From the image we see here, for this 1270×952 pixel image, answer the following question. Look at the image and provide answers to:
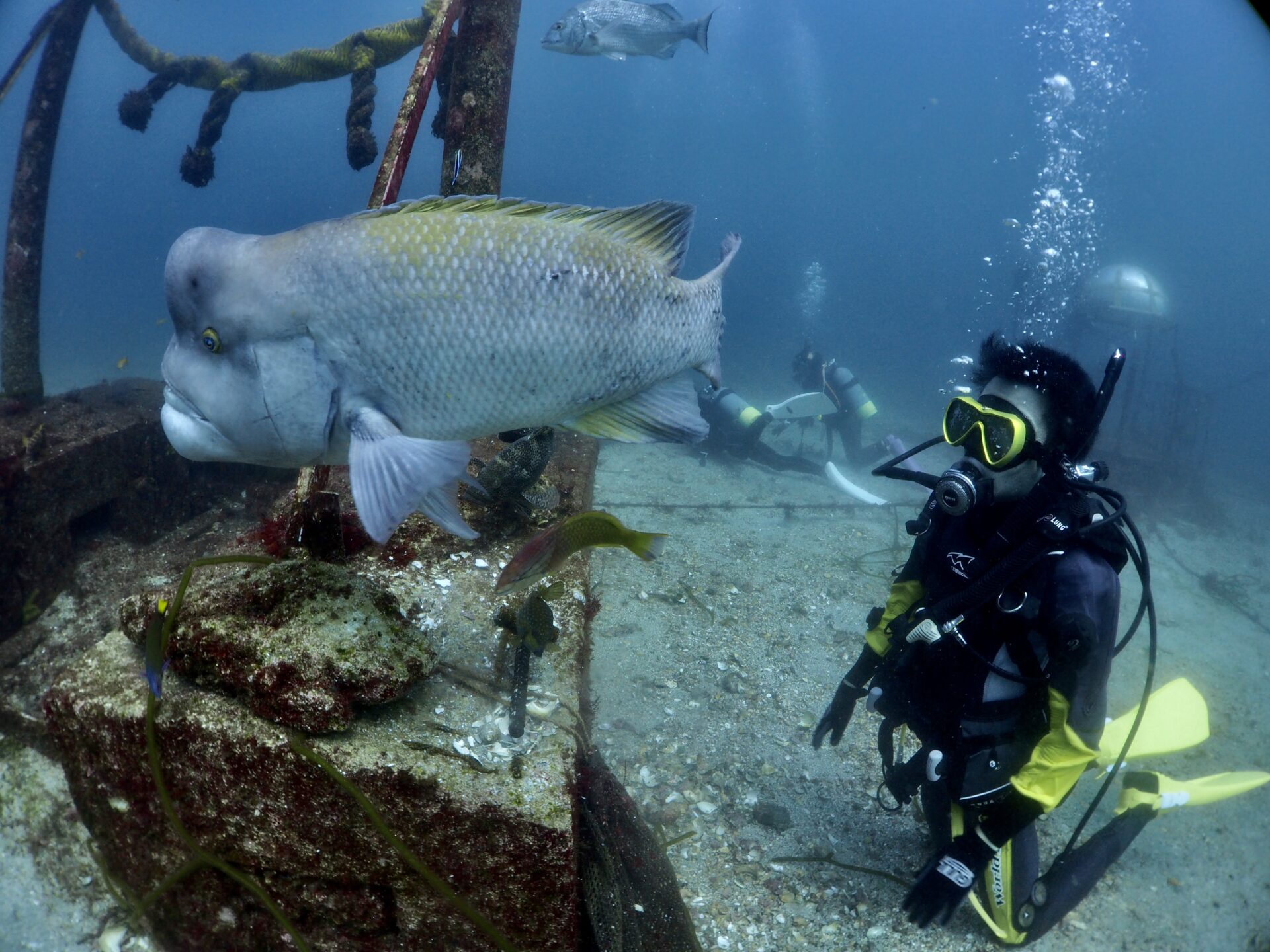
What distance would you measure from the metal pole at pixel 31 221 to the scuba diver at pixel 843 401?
37.8 feet

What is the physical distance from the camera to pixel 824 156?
12425 cm

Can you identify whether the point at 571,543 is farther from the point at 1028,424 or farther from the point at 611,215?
the point at 1028,424

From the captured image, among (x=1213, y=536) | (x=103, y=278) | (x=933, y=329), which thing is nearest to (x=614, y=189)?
(x=933, y=329)

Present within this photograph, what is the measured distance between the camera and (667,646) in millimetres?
5129

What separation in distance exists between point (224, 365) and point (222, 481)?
5.22 metres

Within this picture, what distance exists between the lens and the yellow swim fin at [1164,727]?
3771 millimetres

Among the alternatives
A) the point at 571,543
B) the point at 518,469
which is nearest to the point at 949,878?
the point at 571,543

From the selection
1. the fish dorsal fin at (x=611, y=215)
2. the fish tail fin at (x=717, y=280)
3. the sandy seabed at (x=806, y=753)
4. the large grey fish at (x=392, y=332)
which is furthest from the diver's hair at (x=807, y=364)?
the large grey fish at (x=392, y=332)

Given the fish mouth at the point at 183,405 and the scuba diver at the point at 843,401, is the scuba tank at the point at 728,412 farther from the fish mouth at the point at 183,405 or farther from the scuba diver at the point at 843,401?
the fish mouth at the point at 183,405

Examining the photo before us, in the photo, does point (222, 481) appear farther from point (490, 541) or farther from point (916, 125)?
point (916, 125)

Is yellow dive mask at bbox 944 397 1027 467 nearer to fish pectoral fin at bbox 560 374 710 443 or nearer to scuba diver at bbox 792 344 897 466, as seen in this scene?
fish pectoral fin at bbox 560 374 710 443

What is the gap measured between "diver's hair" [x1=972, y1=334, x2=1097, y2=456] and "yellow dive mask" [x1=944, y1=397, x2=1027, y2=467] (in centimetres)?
18

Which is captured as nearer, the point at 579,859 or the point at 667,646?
the point at 579,859

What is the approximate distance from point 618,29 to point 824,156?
136839 mm
